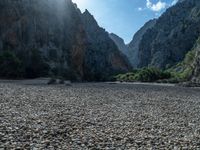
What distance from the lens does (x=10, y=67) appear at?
91.2m

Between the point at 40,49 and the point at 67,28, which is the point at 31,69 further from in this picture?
the point at 67,28

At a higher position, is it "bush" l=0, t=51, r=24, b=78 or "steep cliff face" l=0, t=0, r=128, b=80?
"steep cliff face" l=0, t=0, r=128, b=80

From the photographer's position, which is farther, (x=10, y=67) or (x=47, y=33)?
(x=47, y=33)

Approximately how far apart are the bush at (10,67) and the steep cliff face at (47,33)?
1178 cm

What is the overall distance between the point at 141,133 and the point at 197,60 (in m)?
105

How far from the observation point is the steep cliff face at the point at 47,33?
116 m

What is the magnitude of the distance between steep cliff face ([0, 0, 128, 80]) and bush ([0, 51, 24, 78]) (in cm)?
1178

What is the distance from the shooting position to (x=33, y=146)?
12.6 metres

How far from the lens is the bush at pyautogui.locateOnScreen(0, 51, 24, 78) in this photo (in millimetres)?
89625

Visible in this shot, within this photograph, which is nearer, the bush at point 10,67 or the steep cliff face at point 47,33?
the bush at point 10,67

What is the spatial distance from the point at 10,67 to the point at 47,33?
4369 centimetres

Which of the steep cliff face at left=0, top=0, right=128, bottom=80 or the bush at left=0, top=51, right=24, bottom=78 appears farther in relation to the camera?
the steep cliff face at left=0, top=0, right=128, bottom=80

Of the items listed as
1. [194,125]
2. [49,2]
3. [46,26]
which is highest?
[49,2]

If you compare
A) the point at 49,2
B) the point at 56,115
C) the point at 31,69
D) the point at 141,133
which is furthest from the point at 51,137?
the point at 49,2
